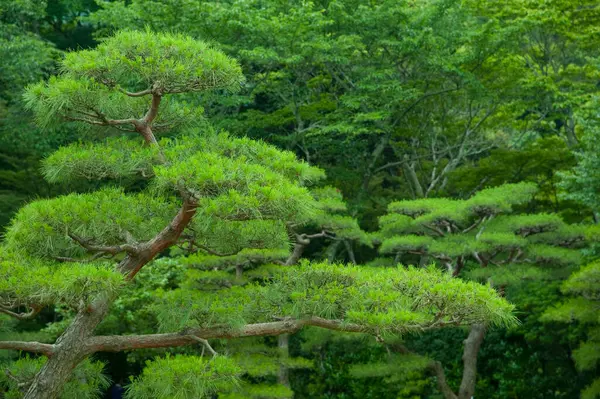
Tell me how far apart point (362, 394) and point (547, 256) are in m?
4.03

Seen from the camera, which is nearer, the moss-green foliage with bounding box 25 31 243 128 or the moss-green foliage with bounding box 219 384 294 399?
the moss-green foliage with bounding box 25 31 243 128

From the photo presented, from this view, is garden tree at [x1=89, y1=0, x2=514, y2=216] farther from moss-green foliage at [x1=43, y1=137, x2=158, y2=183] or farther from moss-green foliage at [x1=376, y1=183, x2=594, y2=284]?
moss-green foliage at [x1=43, y1=137, x2=158, y2=183]

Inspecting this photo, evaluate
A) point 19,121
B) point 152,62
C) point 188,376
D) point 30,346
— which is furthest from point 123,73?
point 19,121

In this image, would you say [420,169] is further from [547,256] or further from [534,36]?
[547,256]

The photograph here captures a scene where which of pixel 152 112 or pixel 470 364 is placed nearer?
pixel 152 112

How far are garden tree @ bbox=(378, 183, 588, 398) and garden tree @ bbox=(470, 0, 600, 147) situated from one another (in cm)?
222

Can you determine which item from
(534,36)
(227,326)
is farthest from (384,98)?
(227,326)

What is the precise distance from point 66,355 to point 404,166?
7.64 m

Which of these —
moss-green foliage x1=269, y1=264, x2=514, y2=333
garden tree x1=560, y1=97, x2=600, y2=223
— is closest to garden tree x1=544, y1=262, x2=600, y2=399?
garden tree x1=560, y1=97, x2=600, y2=223

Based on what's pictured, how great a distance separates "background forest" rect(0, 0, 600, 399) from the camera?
7.66m

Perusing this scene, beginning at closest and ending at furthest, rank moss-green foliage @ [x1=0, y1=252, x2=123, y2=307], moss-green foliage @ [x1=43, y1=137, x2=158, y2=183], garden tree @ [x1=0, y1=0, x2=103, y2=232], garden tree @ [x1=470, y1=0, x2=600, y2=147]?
moss-green foliage @ [x1=0, y1=252, x2=123, y2=307], moss-green foliage @ [x1=43, y1=137, x2=158, y2=183], garden tree @ [x1=0, y1=0, x2=103, y2=232], garden tree @ [x1=470, y1=0, x2=600, y2=147]

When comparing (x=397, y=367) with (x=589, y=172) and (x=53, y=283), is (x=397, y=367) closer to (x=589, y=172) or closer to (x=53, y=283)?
(x=589, y=172)

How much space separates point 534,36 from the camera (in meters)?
11.1

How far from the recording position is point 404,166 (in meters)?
11.4
